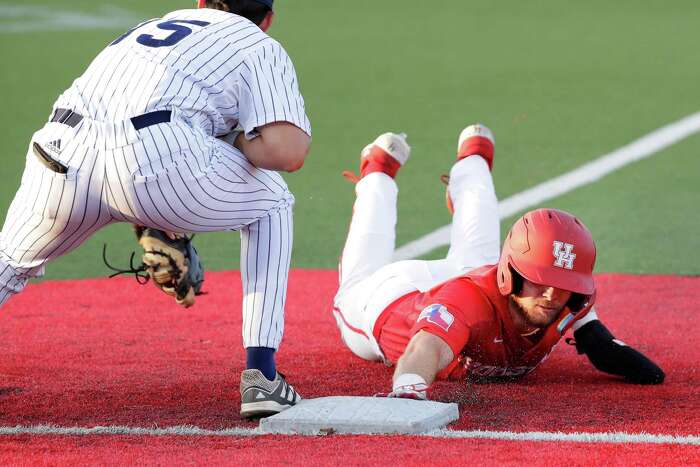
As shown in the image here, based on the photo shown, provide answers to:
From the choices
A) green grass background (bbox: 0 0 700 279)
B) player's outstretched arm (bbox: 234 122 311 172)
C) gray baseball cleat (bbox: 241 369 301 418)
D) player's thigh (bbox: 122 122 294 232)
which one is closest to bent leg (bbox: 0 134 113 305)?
player's thigh (bbox: 122 122 294 232)

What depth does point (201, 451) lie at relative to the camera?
295cm

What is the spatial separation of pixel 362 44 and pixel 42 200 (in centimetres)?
904

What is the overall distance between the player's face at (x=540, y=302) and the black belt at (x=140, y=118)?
1.22 metres

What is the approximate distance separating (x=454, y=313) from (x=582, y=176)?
15.4 feet

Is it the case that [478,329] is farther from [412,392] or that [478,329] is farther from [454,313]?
[412,392]

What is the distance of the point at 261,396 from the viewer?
3.34m

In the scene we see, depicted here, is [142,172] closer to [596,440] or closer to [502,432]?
[502,432]

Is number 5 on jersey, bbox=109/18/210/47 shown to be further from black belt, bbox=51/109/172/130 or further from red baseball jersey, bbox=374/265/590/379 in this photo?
red baseball jersey, bbox=374/265/590/379

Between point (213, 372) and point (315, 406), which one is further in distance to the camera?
point (213, 372)

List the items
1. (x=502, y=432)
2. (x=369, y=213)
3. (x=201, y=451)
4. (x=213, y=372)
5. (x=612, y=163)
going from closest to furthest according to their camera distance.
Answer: (x=201, y=451) < (x=502, y=432) < (x=213, y=372) < (x=369, y=213) < (x=612, y=163)

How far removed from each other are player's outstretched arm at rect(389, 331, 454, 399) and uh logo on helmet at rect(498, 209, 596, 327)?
315 millimetres

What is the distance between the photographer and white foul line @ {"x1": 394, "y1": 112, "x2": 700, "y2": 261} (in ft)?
21.8

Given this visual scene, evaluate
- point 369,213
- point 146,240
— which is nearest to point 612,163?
point 369,213

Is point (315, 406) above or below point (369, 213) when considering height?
below
